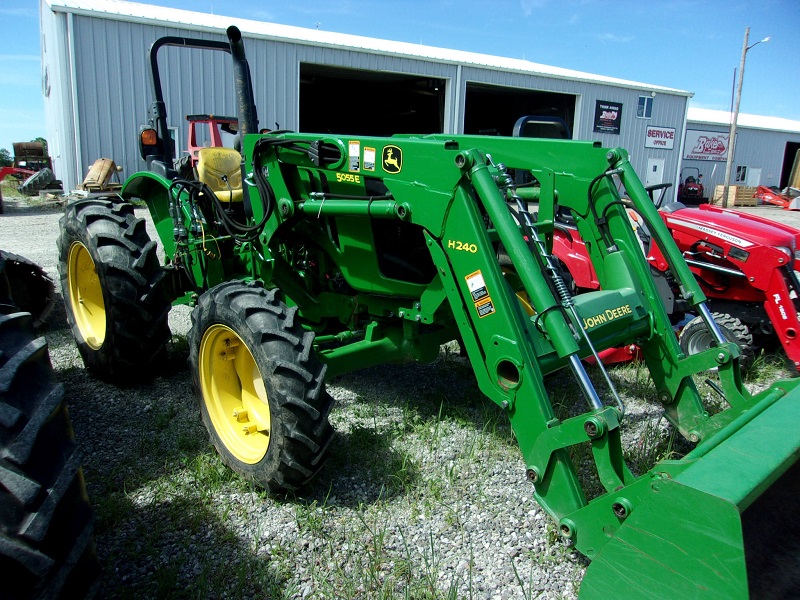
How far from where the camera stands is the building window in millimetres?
21734

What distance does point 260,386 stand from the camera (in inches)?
130

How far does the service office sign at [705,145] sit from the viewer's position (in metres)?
26.6

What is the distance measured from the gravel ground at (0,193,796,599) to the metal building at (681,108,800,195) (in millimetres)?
24786

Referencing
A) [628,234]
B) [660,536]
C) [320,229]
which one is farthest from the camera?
[320,229]

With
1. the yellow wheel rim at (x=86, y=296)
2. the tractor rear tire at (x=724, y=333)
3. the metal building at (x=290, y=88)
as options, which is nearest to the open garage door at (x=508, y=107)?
the metal building at (x=290, y=88)

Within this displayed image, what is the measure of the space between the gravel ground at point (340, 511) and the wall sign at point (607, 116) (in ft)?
61.8

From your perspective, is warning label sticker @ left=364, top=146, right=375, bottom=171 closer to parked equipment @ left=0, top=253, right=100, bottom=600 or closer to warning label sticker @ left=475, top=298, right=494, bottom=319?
warning label sticker @ left=475, top=298, right=494, bottom=319

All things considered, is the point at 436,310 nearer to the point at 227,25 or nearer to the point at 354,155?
the point at 354,155

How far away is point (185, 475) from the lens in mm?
3129

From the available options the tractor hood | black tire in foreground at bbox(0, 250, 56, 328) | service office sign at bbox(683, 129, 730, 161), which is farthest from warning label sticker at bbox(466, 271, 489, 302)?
service office sign at bbox(683, 129, 730, 161)

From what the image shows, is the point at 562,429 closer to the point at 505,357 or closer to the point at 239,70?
the point at 505,357

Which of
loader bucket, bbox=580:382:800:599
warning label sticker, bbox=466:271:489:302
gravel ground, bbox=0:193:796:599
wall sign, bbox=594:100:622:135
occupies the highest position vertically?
wall sign, bbox=594:100:622:135

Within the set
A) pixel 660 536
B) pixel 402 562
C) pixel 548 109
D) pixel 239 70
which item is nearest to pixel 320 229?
pixel 239 70

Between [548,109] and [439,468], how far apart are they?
20836 millimetres
